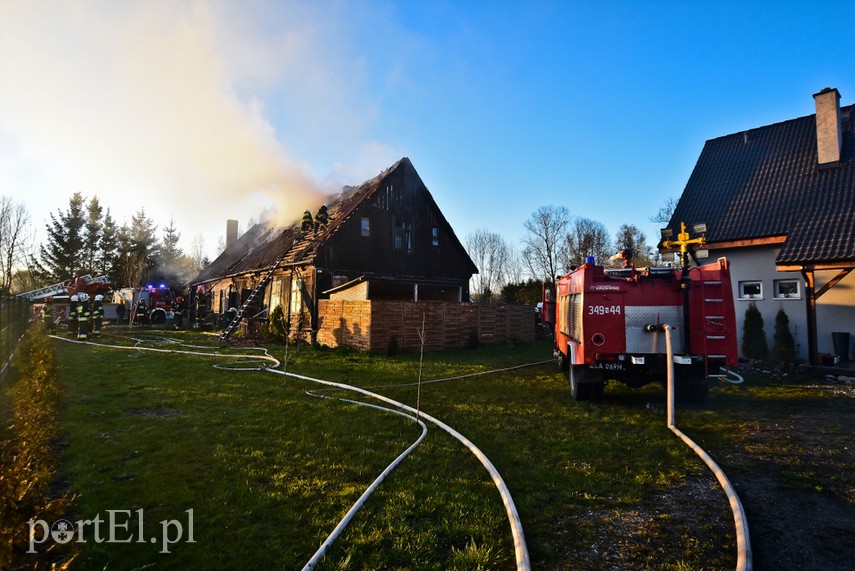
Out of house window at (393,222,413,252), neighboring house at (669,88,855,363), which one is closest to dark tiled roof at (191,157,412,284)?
house window at (393,222,413,252)

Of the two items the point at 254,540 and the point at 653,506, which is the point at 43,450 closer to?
the point at 254,540

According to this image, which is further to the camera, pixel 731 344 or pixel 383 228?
pixel 383 228

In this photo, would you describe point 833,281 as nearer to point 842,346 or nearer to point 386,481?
point 842,346

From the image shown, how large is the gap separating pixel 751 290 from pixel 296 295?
17.7 meters

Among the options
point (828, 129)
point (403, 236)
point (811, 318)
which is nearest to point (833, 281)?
point (811, 318)

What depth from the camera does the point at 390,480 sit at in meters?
4.20

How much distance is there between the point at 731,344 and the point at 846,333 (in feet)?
27.6

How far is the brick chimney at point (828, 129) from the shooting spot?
46.7 ft

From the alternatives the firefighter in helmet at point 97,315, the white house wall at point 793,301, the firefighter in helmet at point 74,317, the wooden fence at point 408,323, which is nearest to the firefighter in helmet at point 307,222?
the wooden fence at point 408,323

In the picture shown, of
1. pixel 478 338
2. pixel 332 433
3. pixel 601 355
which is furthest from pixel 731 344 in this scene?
pixel 478 338

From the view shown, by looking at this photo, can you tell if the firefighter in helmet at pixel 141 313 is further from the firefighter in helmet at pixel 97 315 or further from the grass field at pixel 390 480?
the grass field at pixel 390 480

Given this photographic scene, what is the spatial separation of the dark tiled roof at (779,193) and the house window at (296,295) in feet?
52.1

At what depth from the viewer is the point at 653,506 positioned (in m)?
3.83

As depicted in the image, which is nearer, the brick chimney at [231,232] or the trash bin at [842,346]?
the trash bin at [842,346]
